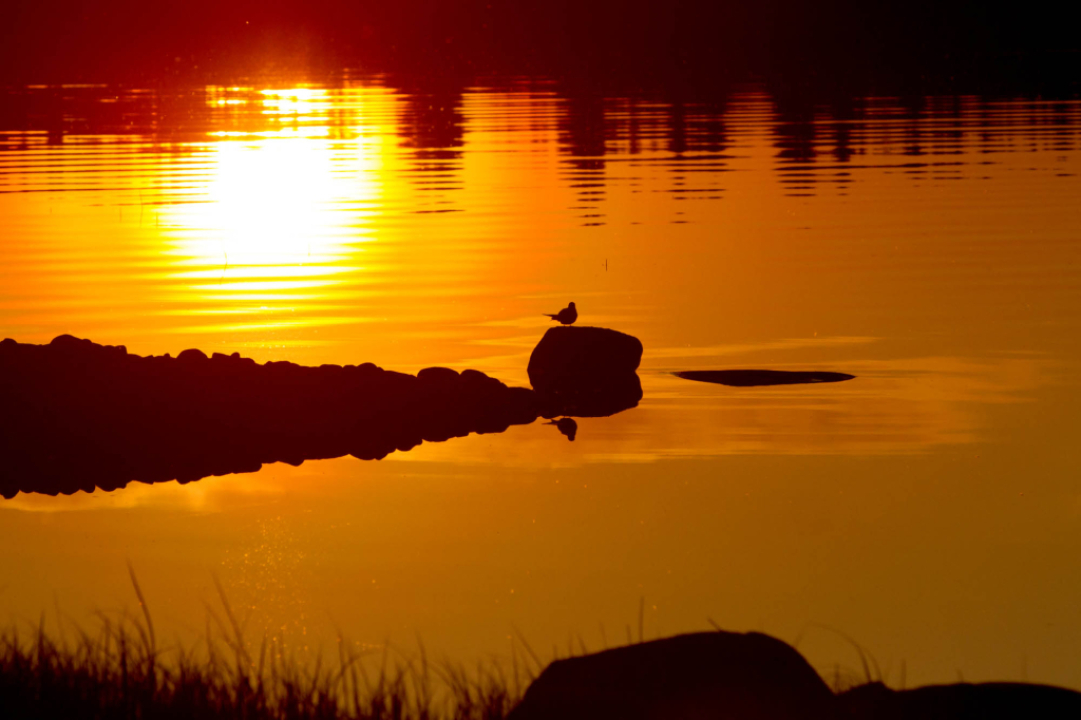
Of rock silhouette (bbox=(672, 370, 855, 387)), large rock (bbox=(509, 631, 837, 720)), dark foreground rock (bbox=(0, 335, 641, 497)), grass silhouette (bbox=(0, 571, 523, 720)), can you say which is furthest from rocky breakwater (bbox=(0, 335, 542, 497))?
large rock (bbox=(509, 631, 837, 720))

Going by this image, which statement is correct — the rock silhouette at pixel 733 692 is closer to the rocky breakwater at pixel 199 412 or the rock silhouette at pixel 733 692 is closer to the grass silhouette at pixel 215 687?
the grass silhouette at pixel 215 687

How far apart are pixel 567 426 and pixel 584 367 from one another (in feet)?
3.92

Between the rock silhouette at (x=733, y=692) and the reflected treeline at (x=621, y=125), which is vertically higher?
the reflected treeline at (x=621, y=125)

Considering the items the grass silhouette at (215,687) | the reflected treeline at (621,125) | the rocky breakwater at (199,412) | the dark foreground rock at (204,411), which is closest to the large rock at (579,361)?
the dark foreground rock at (204,411)

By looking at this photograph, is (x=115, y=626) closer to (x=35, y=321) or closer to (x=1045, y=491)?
(x=1045, y=491)

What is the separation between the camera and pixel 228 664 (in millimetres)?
7199

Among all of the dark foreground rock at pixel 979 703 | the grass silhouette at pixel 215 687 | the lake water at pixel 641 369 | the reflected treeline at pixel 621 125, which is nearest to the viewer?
the dark foreground rock at pixel 979 703

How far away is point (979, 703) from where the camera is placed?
5.60m

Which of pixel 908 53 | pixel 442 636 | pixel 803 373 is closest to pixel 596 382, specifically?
pixel 803 373

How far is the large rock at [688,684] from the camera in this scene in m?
5.65

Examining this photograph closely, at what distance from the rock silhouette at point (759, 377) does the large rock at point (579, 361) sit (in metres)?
0.68

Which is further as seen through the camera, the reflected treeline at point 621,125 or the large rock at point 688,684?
the reflected treeline at point 621,125

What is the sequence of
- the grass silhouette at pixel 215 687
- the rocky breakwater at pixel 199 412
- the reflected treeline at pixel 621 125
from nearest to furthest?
the grass silhouette at pixel 215 687, the rocky breakwater at pixel 199 412, the reflected treeline at pixel 621 125

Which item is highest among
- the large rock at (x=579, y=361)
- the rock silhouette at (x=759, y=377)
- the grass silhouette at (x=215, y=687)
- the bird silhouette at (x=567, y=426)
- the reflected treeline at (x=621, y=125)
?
the reflected treeline at (x=621, y=125)
